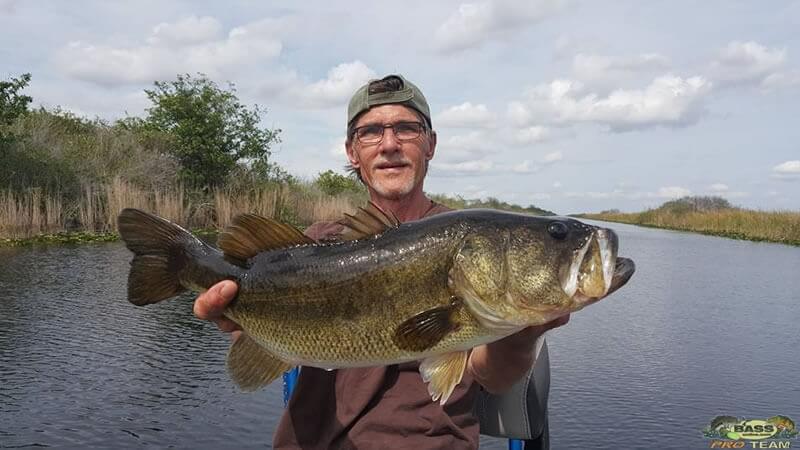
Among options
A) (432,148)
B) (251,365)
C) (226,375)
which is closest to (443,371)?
(251,365)

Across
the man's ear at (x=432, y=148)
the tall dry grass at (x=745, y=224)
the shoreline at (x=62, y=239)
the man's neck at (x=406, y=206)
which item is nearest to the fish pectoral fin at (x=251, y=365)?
the man's neck at (x=406, y=206)

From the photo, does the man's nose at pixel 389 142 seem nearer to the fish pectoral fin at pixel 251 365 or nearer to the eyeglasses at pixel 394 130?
the eyeglasses at pixel 394 130

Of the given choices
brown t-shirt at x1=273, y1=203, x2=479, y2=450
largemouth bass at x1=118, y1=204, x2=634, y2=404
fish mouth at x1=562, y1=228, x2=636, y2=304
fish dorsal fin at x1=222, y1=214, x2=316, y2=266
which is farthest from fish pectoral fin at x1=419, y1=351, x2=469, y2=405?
fish dorsal fin at x1=222, y1=214, x2=316, y2=266

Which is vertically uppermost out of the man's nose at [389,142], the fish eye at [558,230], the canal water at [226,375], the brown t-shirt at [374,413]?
the man's nose at [389,142]

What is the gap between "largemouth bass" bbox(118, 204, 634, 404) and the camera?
2.68 meters

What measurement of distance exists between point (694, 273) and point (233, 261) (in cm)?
2359

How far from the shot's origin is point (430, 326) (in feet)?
8.87

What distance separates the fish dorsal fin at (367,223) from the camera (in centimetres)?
303

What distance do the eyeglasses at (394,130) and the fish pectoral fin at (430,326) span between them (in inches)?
64.9

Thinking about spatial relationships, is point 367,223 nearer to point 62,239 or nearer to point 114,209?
point 62,239

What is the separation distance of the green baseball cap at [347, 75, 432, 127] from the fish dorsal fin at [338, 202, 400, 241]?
4.01 ft

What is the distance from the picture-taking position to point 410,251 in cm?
286

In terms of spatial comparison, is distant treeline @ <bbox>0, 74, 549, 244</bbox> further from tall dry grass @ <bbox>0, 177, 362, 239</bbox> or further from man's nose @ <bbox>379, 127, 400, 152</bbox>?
man's nose @ <bbox>379, 127, 400, 152</bbox>

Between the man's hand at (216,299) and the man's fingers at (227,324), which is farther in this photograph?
the man's fingers at (227,324)
